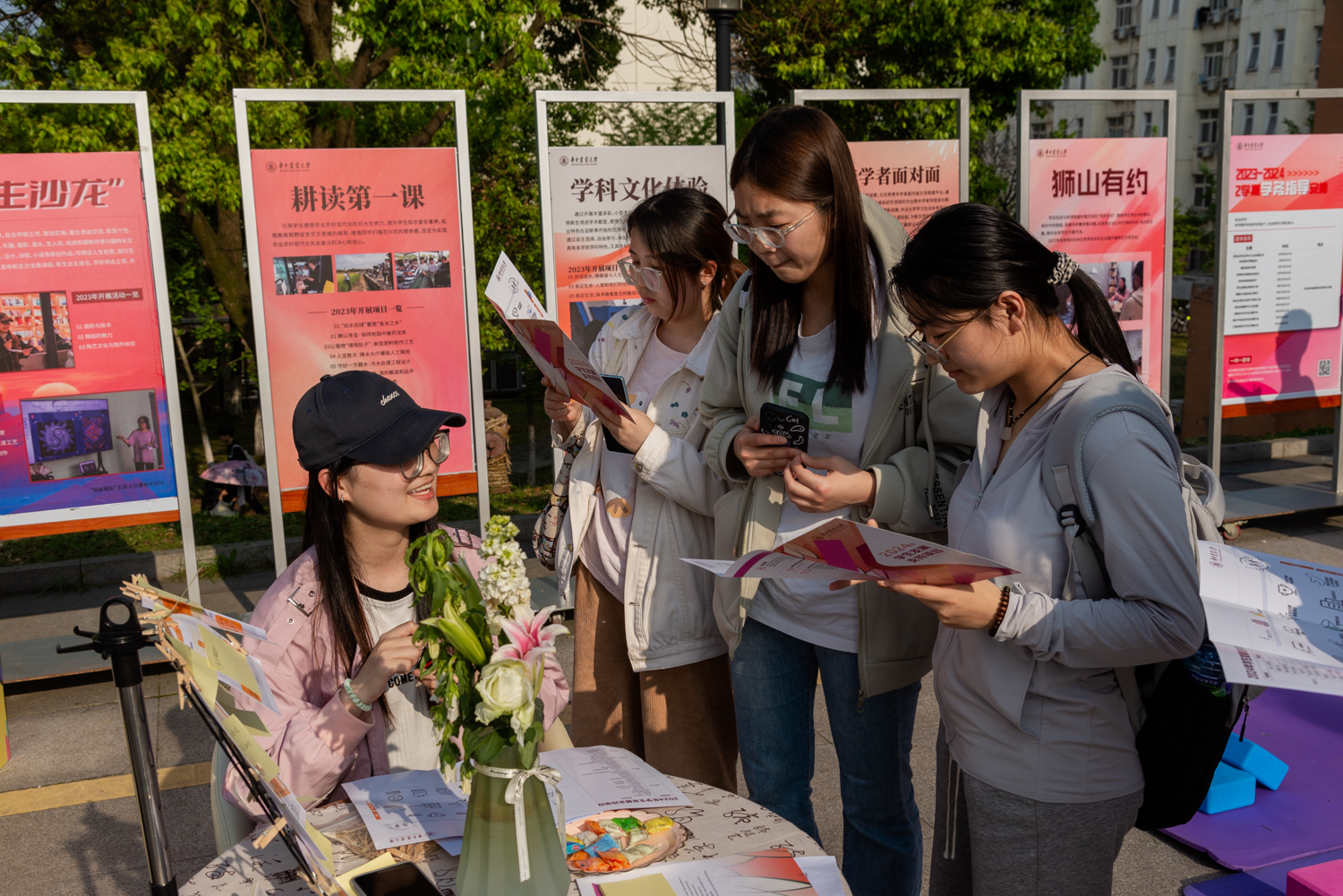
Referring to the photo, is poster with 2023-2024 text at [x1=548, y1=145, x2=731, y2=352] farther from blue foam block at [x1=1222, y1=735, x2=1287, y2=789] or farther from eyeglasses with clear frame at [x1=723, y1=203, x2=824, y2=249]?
blue foam block at [x1=1222, y1=735, x2=1287, y2=789]

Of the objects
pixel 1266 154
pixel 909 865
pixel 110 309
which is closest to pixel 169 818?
pixel 110 309

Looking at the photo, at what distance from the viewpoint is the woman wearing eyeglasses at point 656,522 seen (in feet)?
8.25

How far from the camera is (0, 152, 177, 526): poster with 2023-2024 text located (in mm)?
4137

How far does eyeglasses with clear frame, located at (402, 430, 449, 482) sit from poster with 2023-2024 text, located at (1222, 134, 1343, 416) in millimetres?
5557

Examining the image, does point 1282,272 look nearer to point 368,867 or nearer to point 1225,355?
point 1225,355

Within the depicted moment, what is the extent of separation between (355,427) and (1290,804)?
10.4ft

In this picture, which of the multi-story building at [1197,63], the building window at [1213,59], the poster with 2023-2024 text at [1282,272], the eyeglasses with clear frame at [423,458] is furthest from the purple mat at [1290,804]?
the building window at [1213,59]

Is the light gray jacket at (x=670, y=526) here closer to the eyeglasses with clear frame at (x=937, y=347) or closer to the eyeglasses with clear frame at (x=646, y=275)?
the eyeglasses with clear frame at (x=646, y=275)

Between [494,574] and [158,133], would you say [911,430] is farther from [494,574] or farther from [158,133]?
[158,133]

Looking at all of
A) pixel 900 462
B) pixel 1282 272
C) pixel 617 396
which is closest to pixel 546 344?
pixel 617 396

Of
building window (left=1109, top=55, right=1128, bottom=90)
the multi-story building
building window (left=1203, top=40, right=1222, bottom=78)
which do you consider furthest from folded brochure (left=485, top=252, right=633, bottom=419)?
building window (left=1109, top=55, right=1128, bottom=90)

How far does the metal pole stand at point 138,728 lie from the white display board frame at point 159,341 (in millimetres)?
2982

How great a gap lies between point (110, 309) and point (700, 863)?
389 cm

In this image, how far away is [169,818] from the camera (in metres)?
3.44
